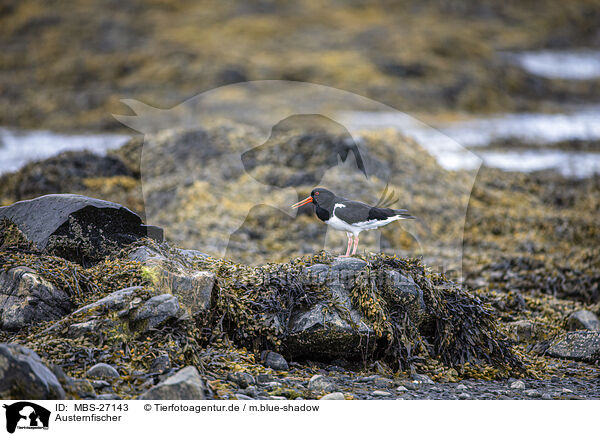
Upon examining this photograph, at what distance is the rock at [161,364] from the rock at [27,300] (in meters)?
0.90

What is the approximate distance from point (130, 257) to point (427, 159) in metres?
9.14

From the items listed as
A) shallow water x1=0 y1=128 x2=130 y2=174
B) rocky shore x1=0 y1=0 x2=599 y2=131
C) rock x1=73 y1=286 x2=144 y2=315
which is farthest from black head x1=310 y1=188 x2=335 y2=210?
rocky shore x1=0 y1=0 x2=599 y2=131

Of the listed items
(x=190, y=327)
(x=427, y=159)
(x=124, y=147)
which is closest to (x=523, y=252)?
(x=427, y=159)

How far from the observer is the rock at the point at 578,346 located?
525cm

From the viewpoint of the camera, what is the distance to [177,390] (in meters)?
3.40

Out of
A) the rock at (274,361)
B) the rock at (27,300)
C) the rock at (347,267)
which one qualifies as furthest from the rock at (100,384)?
the rock at (347,267)

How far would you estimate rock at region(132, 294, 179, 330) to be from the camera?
156 inches

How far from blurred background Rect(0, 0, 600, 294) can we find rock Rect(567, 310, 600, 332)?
1532mm

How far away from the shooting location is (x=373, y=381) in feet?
13.9

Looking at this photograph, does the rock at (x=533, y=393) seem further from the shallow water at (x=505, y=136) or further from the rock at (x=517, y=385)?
the shallow water at (x=505, y=136)

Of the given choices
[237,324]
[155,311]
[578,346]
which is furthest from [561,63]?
[155,311]

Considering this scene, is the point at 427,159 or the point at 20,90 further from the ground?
the point at 427,159
